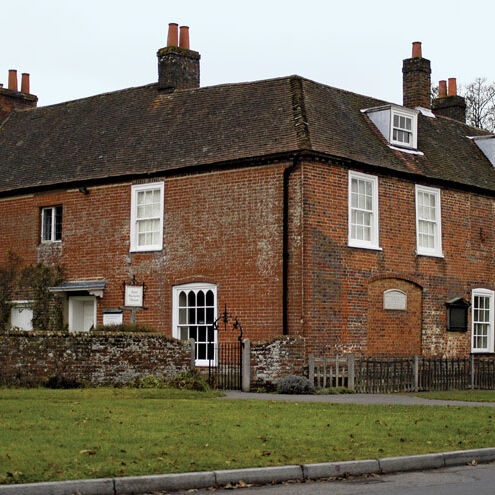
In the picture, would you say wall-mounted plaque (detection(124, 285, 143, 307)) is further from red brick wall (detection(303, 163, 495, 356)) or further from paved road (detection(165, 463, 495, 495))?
paved road (detection(165, 463, 495, 495))

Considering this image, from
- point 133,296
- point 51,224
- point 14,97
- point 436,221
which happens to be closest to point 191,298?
point 133,296

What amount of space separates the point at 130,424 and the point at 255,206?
39.4 feet

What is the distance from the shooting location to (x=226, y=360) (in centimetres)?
2420

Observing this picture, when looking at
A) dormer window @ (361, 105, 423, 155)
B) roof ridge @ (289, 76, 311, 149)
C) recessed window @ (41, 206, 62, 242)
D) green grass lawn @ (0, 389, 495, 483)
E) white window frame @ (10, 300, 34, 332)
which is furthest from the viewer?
recessed window @ (41, 206, 62, 242)

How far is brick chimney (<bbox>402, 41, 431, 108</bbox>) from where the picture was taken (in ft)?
104

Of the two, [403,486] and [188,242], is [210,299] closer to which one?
[188,242]

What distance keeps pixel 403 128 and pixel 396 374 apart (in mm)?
8138

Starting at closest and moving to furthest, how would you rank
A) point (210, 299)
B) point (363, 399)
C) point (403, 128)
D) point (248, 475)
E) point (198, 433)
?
point (248, 475)
point (198, 433)
point (363, 399)
point (210, 299)
point (403, 128)

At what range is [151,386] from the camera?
2070cm

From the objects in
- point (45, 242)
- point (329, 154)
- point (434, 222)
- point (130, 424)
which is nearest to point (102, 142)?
point (45, 242)

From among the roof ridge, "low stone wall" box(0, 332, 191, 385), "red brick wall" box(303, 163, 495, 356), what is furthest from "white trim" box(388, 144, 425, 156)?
"low stone wall" box(0, 332, 191, 385)

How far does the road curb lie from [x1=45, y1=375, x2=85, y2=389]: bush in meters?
10.6

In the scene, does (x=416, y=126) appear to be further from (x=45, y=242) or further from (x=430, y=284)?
(x=45, y=242)

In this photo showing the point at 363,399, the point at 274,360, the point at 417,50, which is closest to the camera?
the point at 363,399
